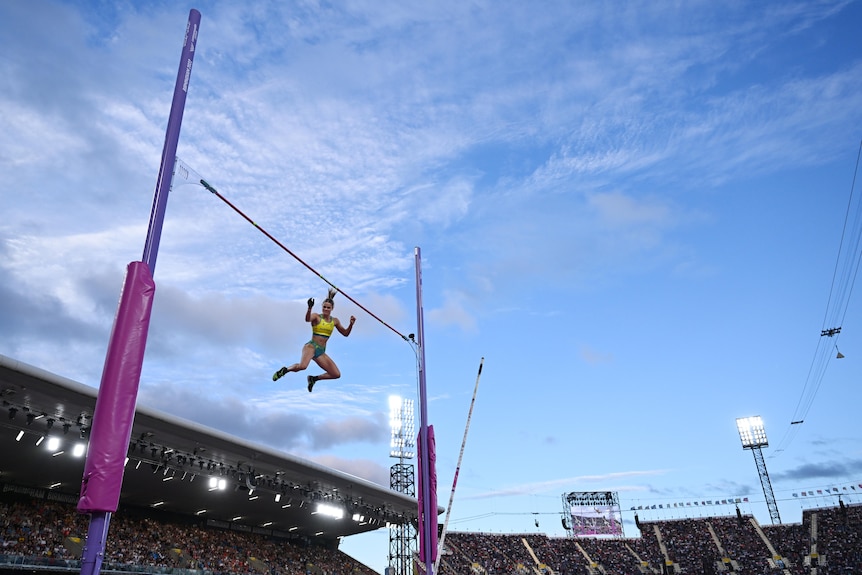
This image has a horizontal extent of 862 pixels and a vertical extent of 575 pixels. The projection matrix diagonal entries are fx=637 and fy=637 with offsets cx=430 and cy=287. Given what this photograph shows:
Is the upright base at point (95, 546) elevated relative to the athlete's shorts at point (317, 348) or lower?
lower

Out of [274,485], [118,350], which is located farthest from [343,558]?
[118,350]

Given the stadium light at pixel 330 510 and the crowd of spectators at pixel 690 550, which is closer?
the stadium light at pixel 330 510

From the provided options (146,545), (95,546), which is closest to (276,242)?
(95,546)

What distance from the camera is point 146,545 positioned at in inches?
1034

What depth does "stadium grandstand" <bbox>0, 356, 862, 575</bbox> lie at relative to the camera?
2045 centimetres

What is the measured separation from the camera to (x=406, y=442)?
4128 centimetres

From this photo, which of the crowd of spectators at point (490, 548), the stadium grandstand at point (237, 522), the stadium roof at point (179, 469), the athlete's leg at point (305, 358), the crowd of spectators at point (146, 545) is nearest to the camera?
the athlete's leg at point (305, 358)

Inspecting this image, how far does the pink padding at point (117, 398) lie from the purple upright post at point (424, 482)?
6.65 metres

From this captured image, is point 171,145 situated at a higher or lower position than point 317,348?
higher

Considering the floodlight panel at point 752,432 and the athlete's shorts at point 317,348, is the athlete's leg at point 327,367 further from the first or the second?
the floodlight panel at point 752,432

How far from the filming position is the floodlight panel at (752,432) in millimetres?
53500

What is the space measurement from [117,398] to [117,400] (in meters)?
0.02

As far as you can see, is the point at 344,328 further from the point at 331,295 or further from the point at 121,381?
the point at 121,381

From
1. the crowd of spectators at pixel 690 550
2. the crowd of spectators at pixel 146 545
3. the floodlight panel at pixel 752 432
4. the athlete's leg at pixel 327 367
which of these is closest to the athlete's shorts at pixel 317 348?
the athlete's leg at pixel 327 367
